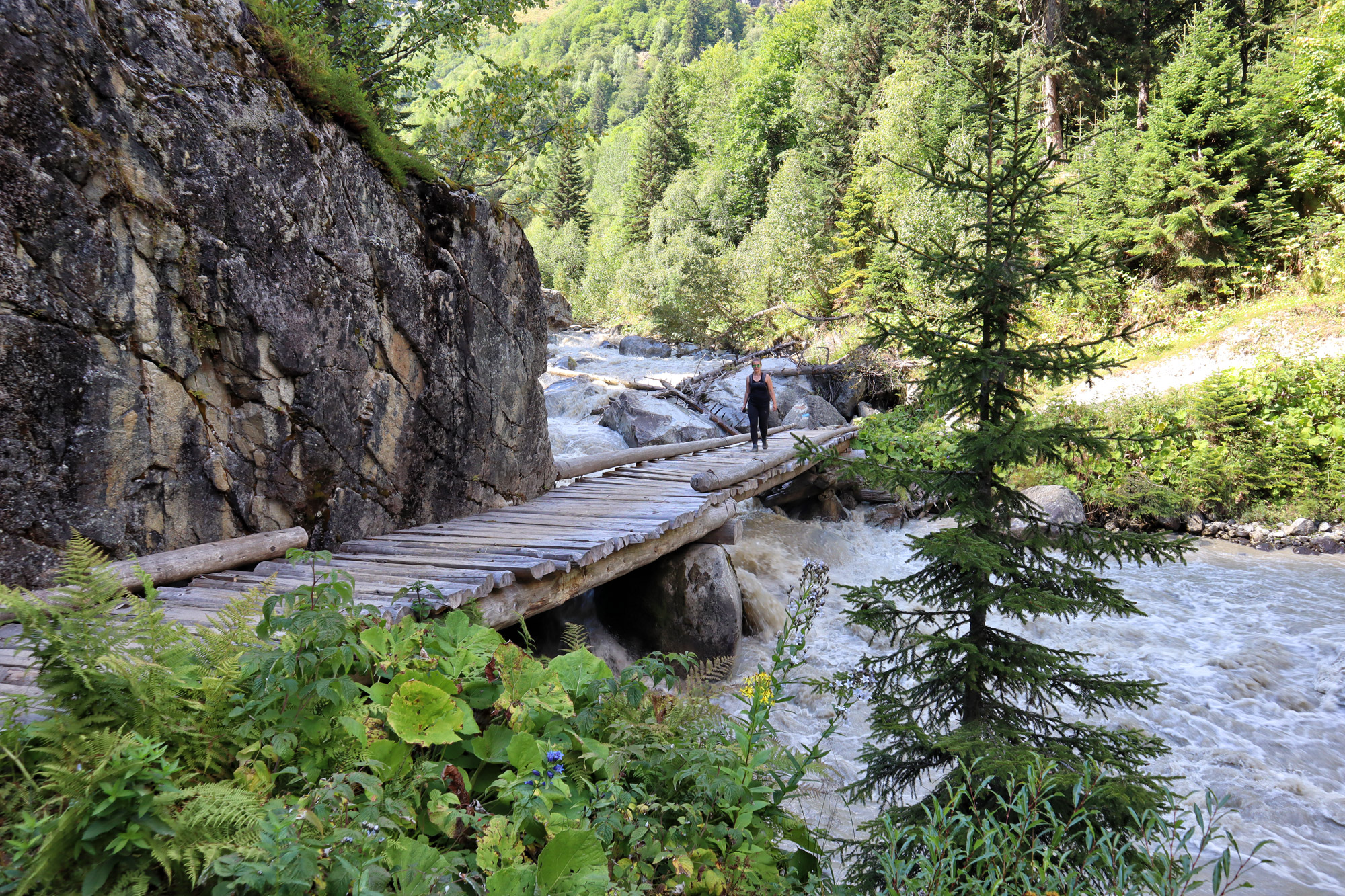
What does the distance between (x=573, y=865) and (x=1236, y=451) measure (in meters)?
14.5

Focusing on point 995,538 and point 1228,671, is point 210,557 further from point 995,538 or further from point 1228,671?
point 1228,671

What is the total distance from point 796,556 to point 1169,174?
1528 centimetres

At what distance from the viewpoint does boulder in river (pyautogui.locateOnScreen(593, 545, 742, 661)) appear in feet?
23.0

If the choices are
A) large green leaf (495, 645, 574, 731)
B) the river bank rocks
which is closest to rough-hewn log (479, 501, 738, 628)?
large green leaf (495, 645, 574, 731)

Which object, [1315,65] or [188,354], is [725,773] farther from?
[1315,65]

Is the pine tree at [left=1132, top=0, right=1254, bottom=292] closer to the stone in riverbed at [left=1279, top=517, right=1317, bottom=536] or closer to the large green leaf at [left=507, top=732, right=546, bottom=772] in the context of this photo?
the stone in riverbed at [left=1279, top=517, right=1317, bottom=536]

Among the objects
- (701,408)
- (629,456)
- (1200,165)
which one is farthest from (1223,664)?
(1200,165)

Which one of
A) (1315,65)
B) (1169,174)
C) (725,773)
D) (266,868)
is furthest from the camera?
(1169,174)

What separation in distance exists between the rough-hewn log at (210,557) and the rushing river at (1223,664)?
3.96 metres

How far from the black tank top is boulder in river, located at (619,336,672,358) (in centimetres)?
1655

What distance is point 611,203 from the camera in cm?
5650

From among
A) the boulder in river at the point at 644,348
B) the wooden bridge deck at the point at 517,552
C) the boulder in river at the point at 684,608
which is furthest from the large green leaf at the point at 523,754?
the boulder in river at the point at 644,348

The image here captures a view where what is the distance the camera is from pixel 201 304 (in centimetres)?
447

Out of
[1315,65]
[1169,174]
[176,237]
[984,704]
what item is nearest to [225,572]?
[176,237]
